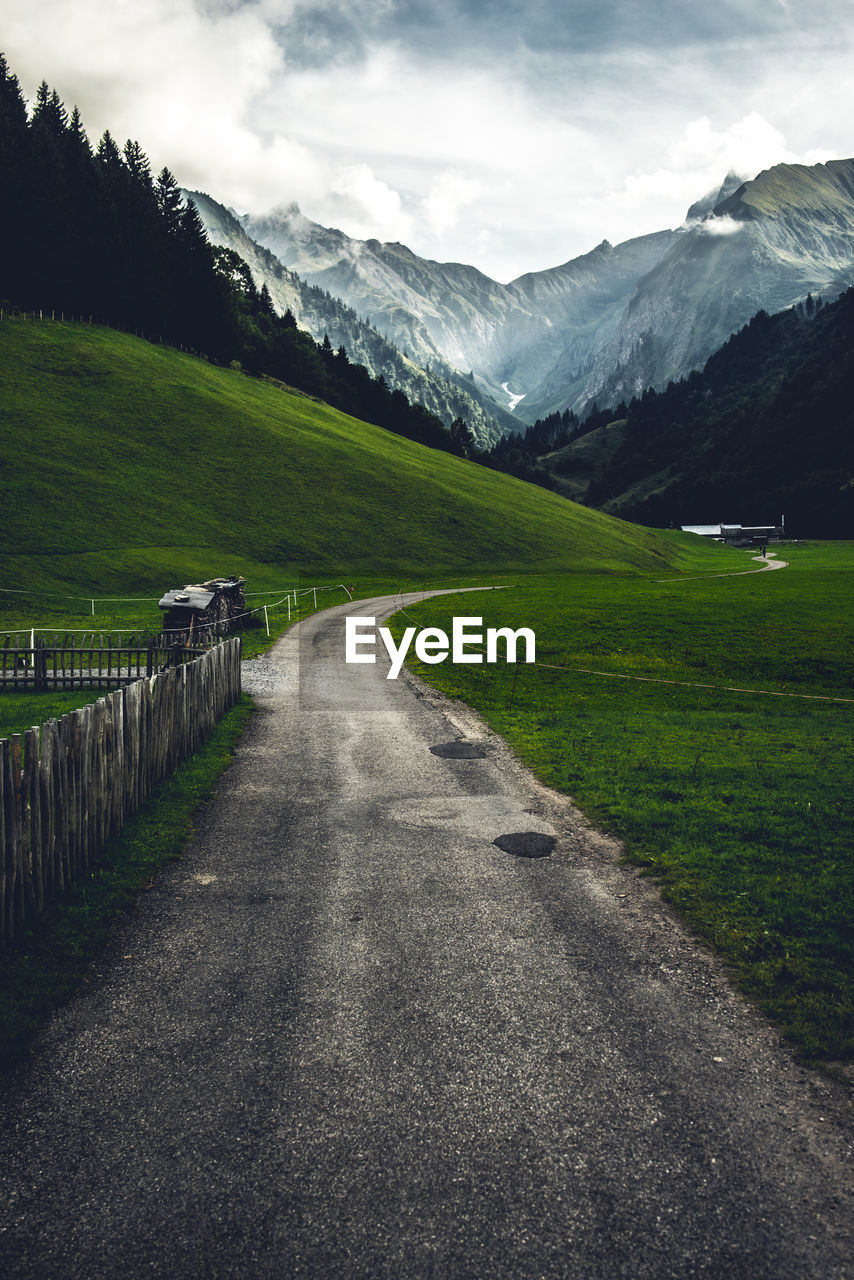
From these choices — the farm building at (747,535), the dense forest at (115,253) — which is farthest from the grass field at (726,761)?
the farm building at (747,535)

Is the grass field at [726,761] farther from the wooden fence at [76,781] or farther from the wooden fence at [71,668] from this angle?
the wooden fence at [71,668]

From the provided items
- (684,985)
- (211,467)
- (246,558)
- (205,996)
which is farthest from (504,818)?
(211,467)

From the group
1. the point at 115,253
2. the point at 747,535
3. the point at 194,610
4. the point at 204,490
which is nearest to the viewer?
the point at 194,610

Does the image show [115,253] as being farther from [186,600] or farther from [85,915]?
[85,915]

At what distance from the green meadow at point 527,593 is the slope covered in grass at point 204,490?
37 centimetres

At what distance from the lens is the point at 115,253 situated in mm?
110625

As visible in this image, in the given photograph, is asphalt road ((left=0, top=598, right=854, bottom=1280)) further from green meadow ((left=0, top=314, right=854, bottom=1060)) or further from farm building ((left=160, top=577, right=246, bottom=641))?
farm building ((left=160, top=577, right=246, bottom=641))

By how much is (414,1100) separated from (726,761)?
43.0 feet

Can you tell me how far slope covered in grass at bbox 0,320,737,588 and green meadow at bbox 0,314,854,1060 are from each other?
369 mm

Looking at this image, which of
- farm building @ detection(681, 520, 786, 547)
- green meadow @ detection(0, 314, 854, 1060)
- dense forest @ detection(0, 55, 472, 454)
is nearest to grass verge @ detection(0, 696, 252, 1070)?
green meadow @ detection(0, 314, 854, 1060)

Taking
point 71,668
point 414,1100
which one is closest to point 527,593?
point 71,668

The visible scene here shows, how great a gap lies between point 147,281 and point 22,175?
20.2 metres

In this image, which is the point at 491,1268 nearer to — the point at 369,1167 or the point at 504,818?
the point at 369,1167

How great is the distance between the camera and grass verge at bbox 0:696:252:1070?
746 cm
